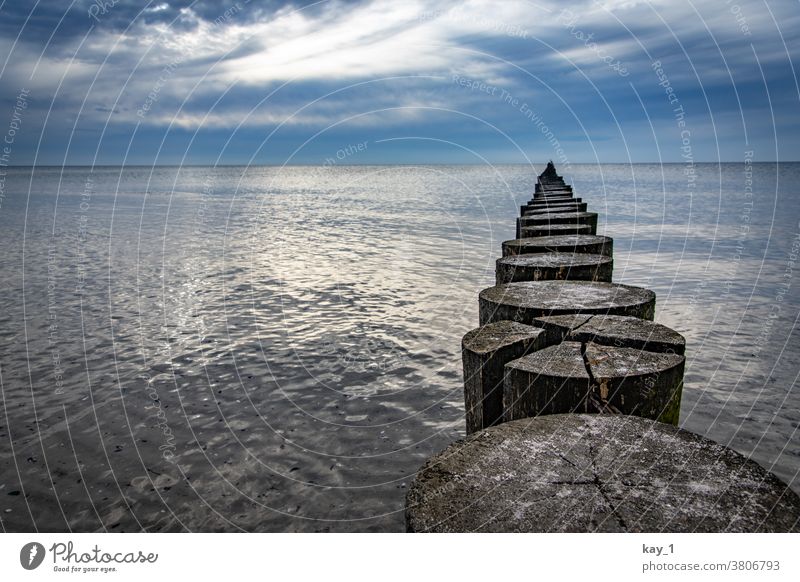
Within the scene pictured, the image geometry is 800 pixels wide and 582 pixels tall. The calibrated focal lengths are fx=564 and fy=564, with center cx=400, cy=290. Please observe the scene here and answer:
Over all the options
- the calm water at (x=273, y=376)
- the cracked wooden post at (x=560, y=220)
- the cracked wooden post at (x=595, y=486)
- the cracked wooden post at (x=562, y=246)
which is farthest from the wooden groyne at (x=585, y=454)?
the cracked wooden post at (x=560, y=220)

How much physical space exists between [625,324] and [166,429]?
467 cm

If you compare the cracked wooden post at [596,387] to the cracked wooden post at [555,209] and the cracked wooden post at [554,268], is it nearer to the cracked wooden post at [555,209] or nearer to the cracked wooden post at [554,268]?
the cracked wooden post at [554,268]

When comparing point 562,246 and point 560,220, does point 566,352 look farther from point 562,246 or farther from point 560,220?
point 560,220

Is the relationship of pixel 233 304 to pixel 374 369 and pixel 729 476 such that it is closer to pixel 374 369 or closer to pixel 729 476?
pixel 374 369

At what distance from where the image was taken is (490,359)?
2992 mm

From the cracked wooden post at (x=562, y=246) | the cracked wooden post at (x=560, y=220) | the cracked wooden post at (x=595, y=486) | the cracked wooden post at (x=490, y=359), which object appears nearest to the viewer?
the cracked wooden post at (x=595, y=486)

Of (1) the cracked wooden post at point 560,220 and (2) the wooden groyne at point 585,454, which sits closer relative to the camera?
(2) the wooden groyne at point 585,454

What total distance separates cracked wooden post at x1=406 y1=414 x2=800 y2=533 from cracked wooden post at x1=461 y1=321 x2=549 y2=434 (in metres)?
0.84

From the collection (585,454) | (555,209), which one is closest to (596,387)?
(585,454)

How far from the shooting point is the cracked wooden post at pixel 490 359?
3.02 m

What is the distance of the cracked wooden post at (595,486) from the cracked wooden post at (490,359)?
843 mm

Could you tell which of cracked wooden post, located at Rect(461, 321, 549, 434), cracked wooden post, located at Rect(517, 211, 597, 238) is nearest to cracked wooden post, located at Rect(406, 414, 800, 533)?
cracked wooden post, located at Rect(461, 321, 549, 434)

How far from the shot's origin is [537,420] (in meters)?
2.26

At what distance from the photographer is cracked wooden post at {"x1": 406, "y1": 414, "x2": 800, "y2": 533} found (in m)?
1.73
